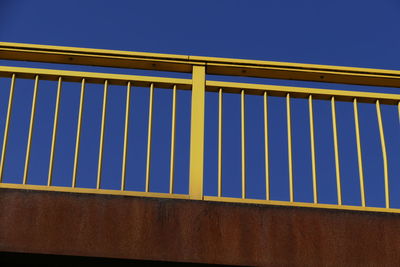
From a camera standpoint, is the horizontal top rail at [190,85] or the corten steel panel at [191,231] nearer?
the corten steel panel at [191,231]

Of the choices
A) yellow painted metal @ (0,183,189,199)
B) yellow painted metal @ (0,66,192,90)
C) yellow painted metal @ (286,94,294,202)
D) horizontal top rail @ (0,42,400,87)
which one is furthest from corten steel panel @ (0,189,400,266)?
horizontal top rail @ (0,42,400,87)

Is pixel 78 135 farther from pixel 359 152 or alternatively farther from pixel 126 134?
pixel 359 152

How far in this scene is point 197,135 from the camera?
6.47 metres

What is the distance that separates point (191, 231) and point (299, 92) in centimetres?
173

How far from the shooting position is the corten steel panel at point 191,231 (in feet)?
19.4

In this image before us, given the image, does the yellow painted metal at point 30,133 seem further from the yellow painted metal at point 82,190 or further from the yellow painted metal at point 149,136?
the yellow painted metal at point 149,136

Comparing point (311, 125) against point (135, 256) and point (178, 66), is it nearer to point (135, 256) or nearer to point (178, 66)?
point (178, 66)

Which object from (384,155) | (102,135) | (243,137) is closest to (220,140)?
(243,137)

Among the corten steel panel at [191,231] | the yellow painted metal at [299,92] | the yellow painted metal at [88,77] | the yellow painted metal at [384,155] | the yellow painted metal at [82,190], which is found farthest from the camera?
the yellow painted metal at [299,92]

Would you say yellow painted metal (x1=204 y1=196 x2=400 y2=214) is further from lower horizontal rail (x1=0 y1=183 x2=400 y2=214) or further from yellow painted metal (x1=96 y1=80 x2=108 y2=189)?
yellow painted metal (x1=96 y1=80 x2=108 y2=189)

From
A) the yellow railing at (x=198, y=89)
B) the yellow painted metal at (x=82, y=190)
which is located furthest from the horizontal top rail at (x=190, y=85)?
the yellow painted metal at (x=82, y=190)

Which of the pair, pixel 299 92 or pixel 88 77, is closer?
pixel 88 77

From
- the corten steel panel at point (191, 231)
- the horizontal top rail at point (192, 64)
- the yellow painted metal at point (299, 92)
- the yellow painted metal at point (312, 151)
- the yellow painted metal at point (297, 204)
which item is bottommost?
the corten steel panel at point (191, 231)

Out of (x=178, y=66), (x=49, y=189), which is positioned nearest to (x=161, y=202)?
(x=49, y=189)
